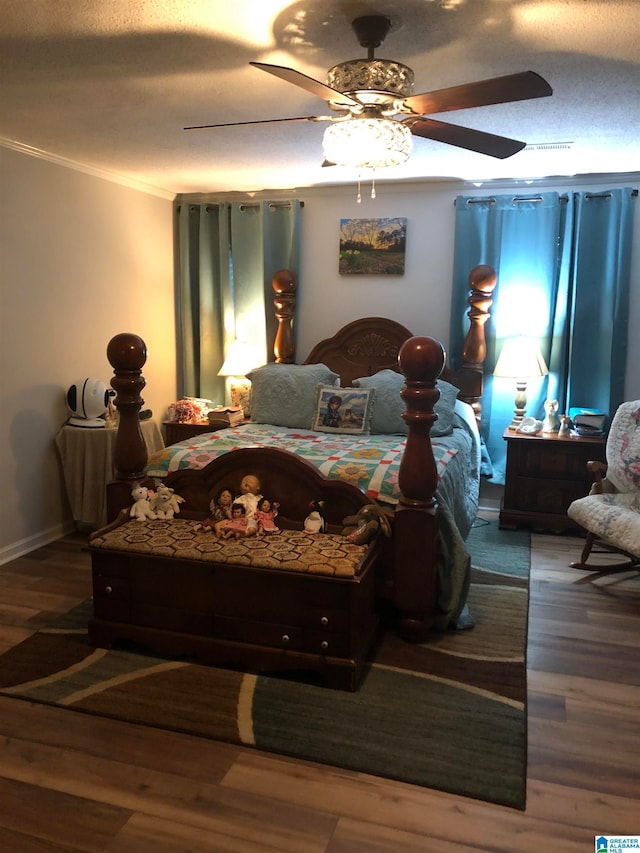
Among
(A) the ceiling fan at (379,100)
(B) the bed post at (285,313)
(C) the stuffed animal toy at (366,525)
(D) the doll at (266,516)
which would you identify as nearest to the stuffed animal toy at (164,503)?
(D) the doll at (266,516)

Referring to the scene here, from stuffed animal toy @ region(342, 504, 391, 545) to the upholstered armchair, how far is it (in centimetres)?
A: 135

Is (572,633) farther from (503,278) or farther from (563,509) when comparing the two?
(503,278)

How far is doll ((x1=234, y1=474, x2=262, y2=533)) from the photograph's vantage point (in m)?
2.87

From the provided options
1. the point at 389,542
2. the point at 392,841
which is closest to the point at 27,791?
the point at 392,841

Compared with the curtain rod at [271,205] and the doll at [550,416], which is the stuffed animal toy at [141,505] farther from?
the curtain rod at [271,205]

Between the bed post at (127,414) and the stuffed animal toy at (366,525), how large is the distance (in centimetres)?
107

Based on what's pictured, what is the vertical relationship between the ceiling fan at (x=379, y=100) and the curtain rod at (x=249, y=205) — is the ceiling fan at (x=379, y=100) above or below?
below

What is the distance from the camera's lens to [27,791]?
1.99 meters

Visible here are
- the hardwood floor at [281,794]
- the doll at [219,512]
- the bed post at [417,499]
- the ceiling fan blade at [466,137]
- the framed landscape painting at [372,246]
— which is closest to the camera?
the hardwood floor at [281,794]

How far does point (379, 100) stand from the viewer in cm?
234

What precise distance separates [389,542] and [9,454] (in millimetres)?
2262

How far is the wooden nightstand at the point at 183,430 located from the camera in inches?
184

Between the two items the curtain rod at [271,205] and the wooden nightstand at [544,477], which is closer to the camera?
the wooden nightstand at [544,477]

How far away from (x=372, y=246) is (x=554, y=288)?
1.30 meters
